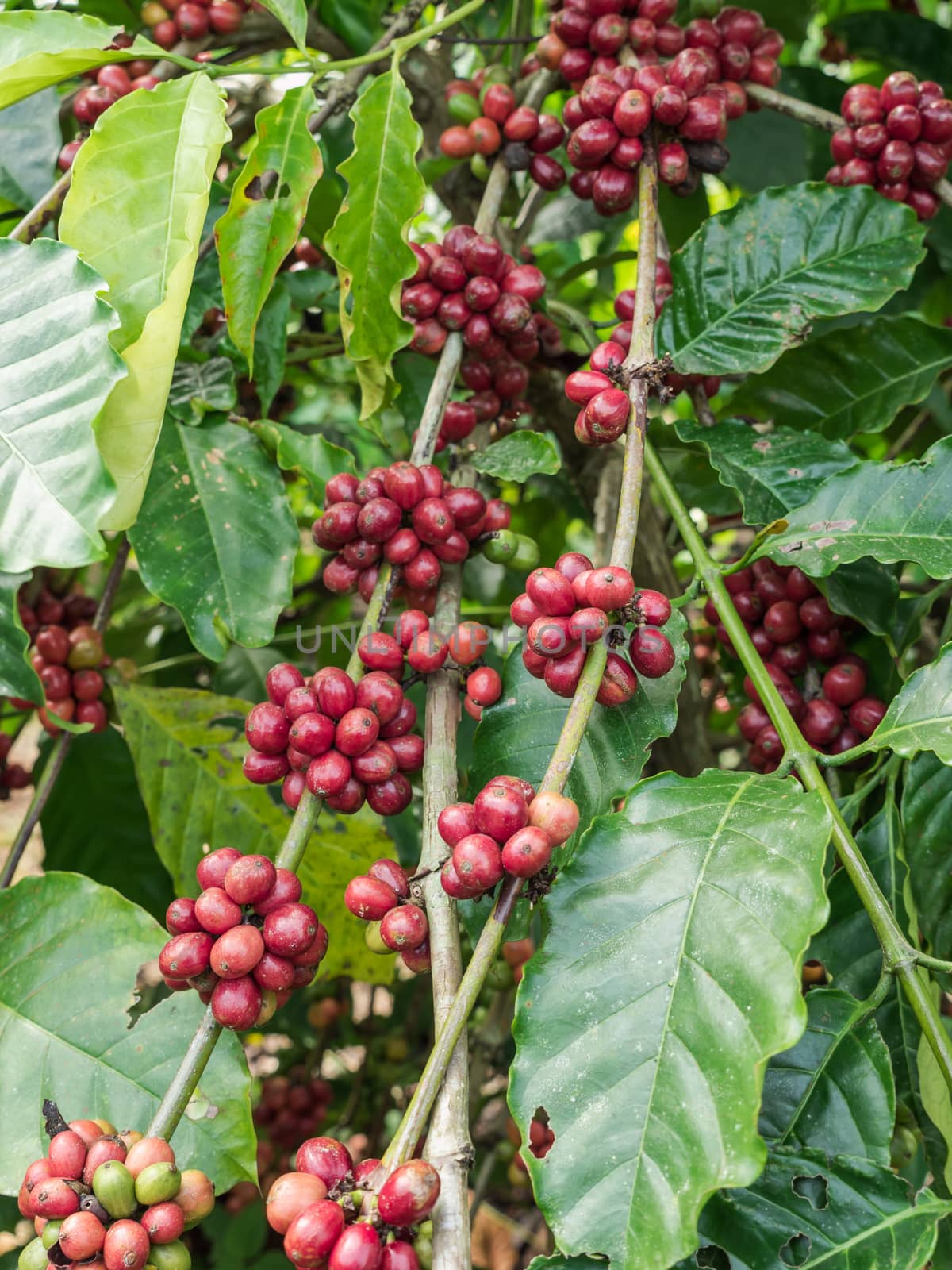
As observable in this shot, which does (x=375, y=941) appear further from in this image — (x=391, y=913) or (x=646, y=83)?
(x=646, y=83)

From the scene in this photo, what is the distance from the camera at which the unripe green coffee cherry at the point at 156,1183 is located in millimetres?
761

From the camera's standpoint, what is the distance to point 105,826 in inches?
75.7

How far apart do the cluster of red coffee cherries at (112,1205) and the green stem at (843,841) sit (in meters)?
0.59

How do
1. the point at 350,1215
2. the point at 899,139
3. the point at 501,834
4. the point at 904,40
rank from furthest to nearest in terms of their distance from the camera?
the point at 904,40, the point at 899,139, the point at 501,834, the point at 350,1215

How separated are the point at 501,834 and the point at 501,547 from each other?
0.53m

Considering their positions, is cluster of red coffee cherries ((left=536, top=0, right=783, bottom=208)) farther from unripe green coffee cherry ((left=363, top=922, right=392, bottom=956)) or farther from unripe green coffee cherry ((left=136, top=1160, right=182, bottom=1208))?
unripe green coffee cherry ((left=136, top=1160, right=182, bottom=1208))

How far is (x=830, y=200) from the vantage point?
4.64 feet

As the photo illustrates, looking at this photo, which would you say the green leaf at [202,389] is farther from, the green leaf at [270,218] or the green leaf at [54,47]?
the green leaf at [54,47]

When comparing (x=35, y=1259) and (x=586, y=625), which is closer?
(x=35, y=1259)

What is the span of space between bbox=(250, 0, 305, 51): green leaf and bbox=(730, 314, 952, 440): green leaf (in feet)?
2.61

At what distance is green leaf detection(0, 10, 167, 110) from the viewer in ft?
3.66

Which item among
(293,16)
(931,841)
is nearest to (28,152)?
(293,16)

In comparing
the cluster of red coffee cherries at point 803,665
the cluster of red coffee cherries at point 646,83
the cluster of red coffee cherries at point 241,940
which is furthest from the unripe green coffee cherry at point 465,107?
the cluster of red coffee cherries at point 241,940

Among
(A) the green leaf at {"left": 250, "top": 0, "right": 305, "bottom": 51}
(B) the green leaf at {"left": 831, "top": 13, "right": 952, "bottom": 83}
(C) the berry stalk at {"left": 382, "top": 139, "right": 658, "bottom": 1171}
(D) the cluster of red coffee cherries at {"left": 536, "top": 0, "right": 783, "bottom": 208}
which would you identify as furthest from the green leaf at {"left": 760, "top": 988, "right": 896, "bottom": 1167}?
(B) the green leaf at {"left": 831, "top": 13, "right": 952, "bottom": 83}
